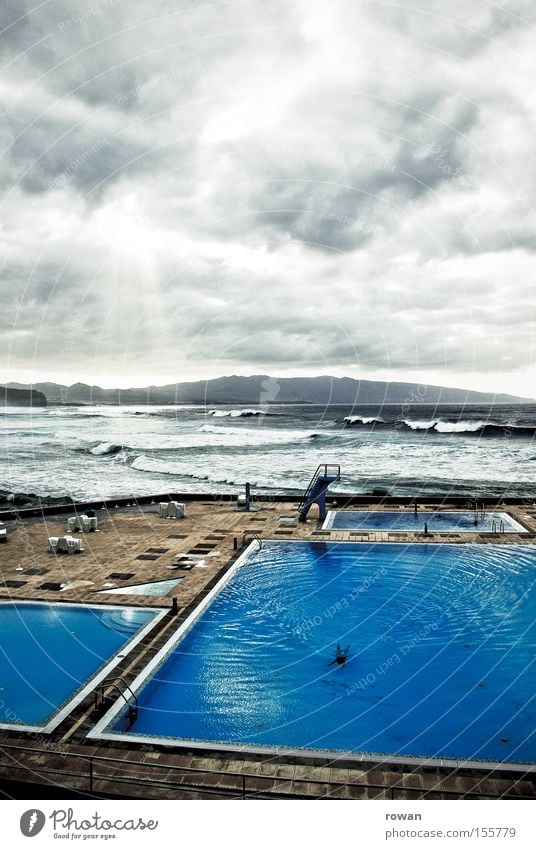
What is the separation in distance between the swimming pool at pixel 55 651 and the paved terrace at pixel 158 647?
1.15 ft

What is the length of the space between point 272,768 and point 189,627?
199 inches

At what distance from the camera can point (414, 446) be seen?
232 feet

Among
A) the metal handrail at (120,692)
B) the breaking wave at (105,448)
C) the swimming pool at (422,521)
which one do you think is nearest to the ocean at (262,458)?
the breaking wave at (105,448)

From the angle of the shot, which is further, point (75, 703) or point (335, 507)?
point (335, 507)

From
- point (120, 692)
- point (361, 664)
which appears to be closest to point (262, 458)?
point (361, 664)

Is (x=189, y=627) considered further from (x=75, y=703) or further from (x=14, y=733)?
(x=14, y=733)

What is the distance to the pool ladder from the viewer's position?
851 cm

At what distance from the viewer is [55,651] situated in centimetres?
1106

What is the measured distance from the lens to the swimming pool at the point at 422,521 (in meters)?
21.2

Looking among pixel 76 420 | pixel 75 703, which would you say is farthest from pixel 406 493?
pixel 76 420

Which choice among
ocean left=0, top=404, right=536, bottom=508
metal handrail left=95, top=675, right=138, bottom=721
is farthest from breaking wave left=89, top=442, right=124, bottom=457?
metal handrail left=95, top=675, right=138, bottom=721

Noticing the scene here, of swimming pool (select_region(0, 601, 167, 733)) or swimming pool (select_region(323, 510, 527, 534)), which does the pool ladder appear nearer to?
swimming pool (select_region(0, 601, 167, 733))

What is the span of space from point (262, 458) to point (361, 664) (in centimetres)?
5019
